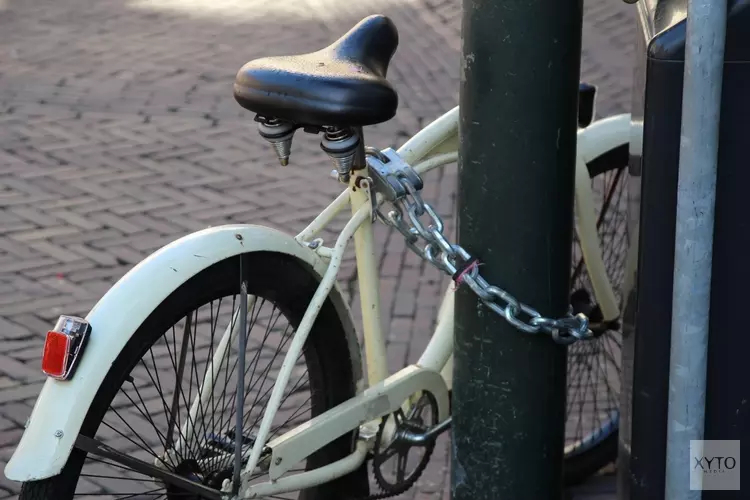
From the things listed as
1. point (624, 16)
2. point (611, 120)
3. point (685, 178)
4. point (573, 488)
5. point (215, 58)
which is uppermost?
point (624, 16)

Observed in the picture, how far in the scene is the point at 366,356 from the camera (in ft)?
9.46

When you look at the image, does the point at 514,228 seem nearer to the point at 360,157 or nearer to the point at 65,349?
the point at 360,157

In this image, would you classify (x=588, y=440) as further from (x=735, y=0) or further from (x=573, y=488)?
(x=735, y=0)

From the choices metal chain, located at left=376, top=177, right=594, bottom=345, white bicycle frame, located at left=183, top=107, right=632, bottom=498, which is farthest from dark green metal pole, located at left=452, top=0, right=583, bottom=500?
white bicycle frame, located at left=183, top=107, right=632, bottom=498

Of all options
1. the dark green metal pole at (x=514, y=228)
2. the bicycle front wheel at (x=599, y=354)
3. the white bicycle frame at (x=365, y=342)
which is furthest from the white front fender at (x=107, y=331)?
the bicycle front wheel at (x=599, y=354)

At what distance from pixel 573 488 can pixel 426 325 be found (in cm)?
112

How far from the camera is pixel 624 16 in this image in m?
8.19

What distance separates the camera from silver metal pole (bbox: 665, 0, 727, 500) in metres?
1.89

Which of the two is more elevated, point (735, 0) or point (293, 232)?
point (293, 232)

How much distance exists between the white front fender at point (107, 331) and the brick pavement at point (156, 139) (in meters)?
1.22

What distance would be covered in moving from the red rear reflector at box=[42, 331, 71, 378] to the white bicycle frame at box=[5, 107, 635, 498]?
3cm

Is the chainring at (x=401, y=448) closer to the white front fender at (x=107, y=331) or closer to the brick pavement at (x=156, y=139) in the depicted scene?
the brick pavement at (x=156, y=139)

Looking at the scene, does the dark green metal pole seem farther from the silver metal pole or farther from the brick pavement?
the brick pavement

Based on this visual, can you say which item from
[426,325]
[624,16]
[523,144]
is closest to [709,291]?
[523,144]
